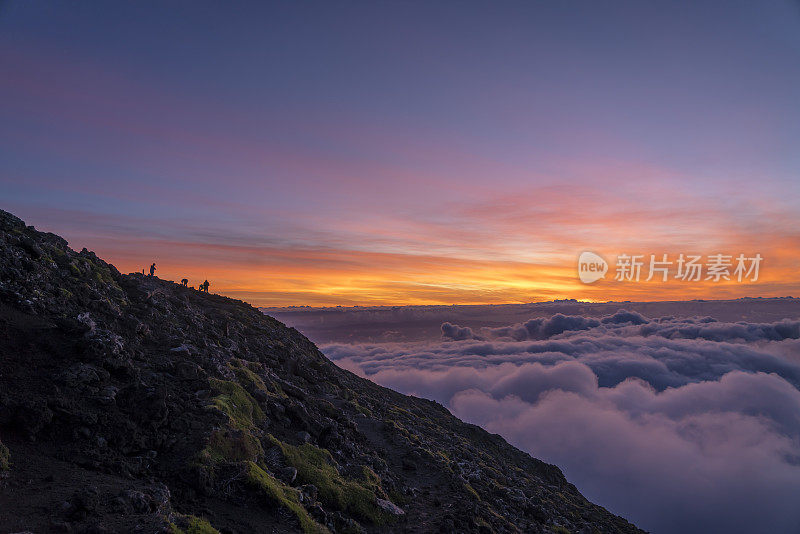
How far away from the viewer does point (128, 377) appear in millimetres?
25125

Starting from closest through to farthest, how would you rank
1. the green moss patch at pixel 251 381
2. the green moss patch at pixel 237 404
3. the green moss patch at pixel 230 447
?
1. the green moss patch at pixel 230 447
2. the green moss patch at pixel 237 404
3. the green moss patch at pixel 251 381

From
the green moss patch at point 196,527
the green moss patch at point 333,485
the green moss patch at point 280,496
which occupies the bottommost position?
the green moss patch at point 333,485

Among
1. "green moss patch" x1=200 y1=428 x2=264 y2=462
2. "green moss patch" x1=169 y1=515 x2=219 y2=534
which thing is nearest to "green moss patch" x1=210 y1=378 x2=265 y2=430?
"green moss patch" x1=200 y1=428 x2=264 y2=462

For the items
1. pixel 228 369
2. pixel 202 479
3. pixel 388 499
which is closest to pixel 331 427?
pixel 388 499

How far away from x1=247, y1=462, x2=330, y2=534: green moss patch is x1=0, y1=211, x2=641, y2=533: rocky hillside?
87 millimetres

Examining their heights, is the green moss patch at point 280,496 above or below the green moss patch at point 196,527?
below

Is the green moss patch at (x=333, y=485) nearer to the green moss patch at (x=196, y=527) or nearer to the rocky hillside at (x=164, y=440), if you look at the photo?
the rocky hillside at (x=164, y=440)

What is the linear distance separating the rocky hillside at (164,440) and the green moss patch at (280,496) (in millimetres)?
87

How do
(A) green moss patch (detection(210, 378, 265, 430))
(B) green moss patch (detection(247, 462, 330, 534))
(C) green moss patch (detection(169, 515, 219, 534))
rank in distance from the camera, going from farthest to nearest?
(A) green moss patch (detection(210, 378, 265, 430)), (B) green moss patch (detection(247, 462, 330, 534)), (C) green moss patch (detection(169, 515, 219, 534))

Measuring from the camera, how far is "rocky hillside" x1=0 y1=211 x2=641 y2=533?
55.9 ft

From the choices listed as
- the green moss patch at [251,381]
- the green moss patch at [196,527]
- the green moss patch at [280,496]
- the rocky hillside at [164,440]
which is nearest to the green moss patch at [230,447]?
the rocky hillside at [164,440]

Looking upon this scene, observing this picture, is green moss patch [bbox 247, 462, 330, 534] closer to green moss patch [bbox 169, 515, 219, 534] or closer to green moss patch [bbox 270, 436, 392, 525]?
green moss patch [bbox 270, 436, 392, 525]

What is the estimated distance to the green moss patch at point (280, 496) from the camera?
2145 cm

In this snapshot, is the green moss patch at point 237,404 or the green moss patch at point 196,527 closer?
the green moss patch at point 196,527
